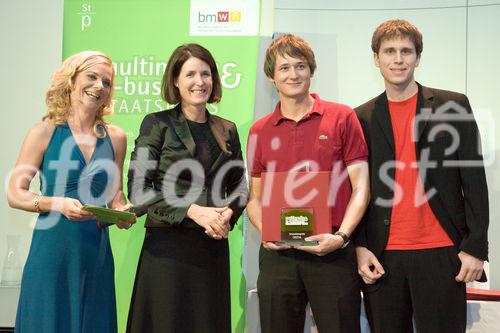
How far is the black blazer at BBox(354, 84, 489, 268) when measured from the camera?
264cm

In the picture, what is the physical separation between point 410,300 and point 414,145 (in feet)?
2.21

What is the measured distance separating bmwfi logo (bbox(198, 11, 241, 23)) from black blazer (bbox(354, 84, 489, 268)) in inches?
55.5

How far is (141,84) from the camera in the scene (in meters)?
3.83

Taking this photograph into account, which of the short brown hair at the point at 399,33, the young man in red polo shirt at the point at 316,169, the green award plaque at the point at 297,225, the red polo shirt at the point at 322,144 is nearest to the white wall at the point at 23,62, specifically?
the young man in red polo shirt at the point at 316,169

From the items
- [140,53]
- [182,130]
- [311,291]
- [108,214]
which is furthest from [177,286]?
[140,53]

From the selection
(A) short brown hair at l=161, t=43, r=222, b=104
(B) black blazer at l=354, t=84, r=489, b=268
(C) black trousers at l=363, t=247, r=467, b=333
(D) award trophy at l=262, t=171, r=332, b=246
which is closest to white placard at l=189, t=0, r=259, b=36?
(A) short brown hair at l=161, t=43, r=222, b=104

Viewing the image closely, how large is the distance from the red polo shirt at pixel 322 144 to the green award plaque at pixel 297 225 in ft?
0.48

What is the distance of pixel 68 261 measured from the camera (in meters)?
2.59

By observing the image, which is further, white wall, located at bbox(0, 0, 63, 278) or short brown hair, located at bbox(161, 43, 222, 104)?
white wall, located at bbox(0, 0, 63, 278)

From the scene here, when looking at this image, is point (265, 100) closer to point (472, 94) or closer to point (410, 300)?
point (472, 94)

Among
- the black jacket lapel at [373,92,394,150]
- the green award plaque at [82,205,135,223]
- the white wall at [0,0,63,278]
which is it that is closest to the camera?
the green award plaque at [82,205,135,223]

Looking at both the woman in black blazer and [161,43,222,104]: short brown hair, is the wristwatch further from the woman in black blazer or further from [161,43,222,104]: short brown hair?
[161,43,222,104]: short brown hair

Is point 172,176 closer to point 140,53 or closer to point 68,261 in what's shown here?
point 68,261

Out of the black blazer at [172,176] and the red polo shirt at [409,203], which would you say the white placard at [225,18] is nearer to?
the black blazer at [172,176]
